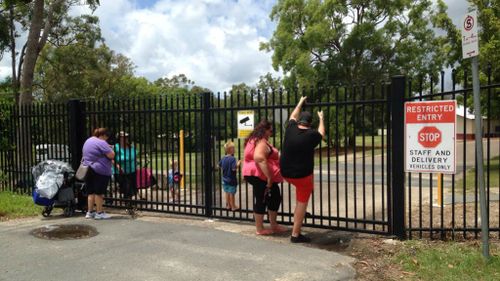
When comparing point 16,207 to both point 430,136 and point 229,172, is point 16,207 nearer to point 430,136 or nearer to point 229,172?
point 229,172

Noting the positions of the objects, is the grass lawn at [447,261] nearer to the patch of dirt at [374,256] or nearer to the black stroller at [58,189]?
the patch of dirt at [374,256]

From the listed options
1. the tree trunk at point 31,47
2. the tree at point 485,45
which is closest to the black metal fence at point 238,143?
the tree trunk at point 31,47

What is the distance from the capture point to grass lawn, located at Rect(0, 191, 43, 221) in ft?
27.7

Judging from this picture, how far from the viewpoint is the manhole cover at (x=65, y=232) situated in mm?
6839

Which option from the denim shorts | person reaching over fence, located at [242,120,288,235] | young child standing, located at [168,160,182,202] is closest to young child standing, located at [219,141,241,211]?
the denim shorts

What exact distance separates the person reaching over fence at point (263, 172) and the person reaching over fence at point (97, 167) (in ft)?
8.81

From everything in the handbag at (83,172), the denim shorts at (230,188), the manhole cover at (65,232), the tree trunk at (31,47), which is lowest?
the manhole cover at (65,232)

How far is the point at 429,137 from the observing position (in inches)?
225

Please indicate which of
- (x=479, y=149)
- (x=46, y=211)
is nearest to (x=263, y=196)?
(x=479, y=149)

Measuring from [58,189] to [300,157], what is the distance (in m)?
4.51

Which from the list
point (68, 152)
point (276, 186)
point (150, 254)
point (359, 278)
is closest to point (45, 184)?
point (68, 152)

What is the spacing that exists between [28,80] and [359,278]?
11.3m

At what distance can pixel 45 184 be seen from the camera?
7949 mm

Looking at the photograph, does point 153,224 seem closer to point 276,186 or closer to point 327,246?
point 276,186
